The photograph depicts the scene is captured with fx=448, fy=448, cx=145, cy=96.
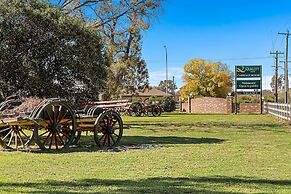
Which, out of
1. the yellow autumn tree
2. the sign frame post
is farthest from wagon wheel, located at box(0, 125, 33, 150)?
the yellow autumn tree

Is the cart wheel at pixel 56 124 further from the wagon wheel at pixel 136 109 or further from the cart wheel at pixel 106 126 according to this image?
the wagon wheel at pixel 136 109

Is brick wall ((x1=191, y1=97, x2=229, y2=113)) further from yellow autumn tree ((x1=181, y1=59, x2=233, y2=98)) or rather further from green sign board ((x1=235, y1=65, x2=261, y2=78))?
yellow autumn tree ((x1=181, y1=59, x2=233, y2=98))

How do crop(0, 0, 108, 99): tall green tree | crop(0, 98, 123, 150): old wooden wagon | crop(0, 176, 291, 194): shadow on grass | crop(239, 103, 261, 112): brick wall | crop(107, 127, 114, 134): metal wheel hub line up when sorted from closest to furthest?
crop(0, 176, 291, 194): shadow on grass
crop(0, 98, 123, 150): old wooden wagon
crop(107, 127, 114, 134): metal wheel hub
crop(0, 0, 108, 99): tall green tree
crop(239, 103, 261, 112): brick wall

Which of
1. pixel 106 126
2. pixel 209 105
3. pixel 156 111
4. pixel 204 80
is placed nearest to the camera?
pixel 106 126

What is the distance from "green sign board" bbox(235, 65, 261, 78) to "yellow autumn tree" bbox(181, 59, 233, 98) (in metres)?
21.7

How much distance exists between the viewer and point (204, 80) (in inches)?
2788

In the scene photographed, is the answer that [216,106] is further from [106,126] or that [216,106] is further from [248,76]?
[106,126]

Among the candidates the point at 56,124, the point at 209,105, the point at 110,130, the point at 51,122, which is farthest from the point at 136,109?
the point at 51,122

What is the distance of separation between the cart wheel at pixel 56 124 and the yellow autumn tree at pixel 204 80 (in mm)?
57751

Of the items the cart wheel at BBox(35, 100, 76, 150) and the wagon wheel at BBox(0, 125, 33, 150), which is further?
the wagon wheel at BBox(0, 125, 33, 150)

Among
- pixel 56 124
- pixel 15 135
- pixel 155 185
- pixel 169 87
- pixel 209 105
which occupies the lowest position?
pixel 155 185

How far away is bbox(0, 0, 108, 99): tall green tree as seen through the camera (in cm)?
1508

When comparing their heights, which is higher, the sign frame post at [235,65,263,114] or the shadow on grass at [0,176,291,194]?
the sign frame post at [235,65,263,114]

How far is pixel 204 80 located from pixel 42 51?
56816 millimetres
